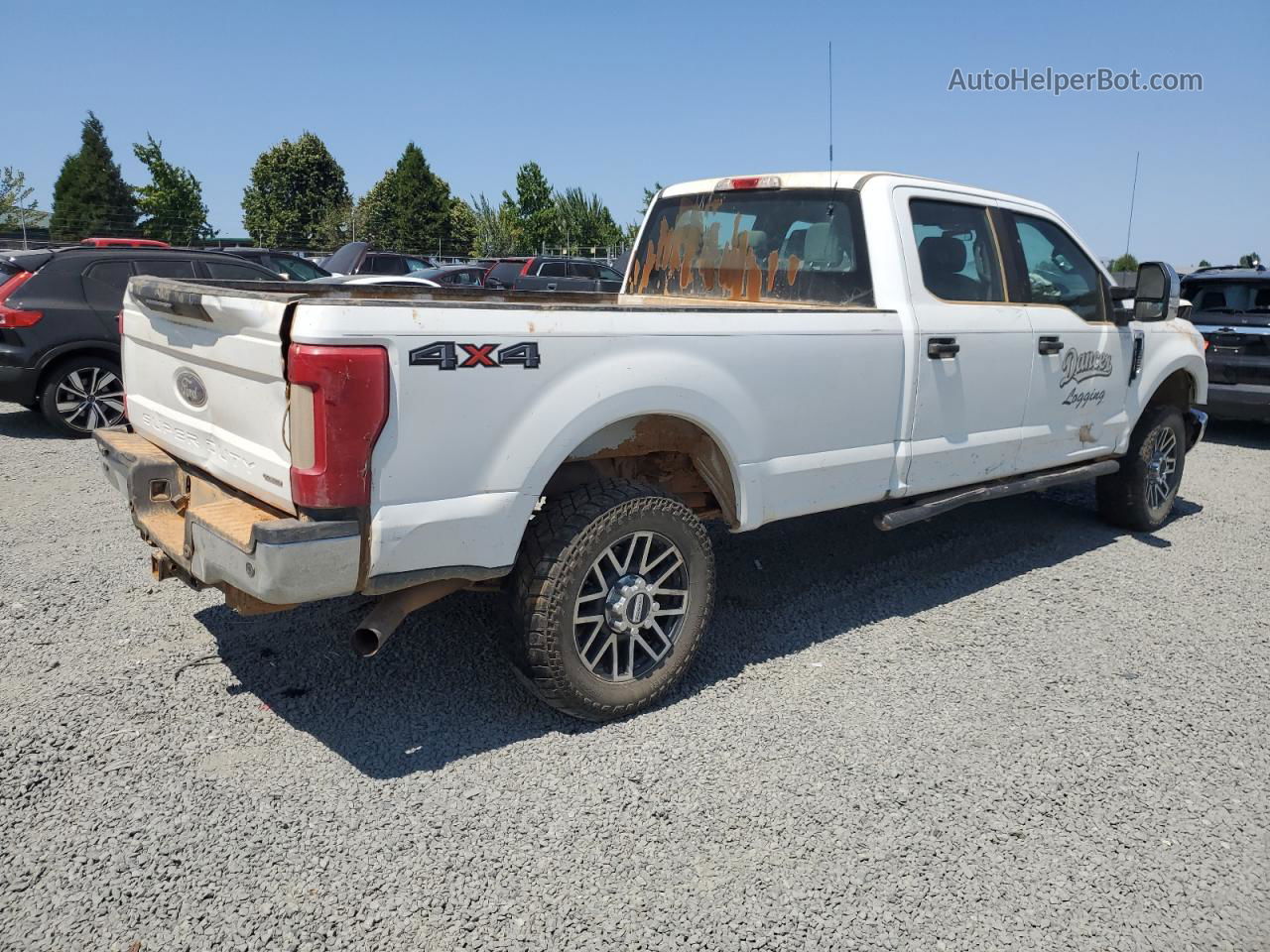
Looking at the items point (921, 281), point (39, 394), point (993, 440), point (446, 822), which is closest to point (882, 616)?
point (993, 440)

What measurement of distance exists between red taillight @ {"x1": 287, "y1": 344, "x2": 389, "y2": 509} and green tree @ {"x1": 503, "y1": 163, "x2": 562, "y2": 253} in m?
55.2

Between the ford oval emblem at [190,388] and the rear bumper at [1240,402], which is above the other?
the ford oval emblem at [190,388]

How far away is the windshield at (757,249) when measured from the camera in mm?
4516

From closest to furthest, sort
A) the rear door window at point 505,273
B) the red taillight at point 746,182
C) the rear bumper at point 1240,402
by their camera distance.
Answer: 1. the red taillight at point 746,182
2. the rear bumper at point 1240,402
3. the rear door window at point 505,273

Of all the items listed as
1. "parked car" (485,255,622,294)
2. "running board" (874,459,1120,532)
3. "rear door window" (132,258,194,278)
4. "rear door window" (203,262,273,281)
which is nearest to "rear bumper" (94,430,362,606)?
"running board" (874,459,1120,532)

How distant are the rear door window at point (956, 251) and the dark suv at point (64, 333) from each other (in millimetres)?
6528

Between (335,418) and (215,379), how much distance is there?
32.8 inches

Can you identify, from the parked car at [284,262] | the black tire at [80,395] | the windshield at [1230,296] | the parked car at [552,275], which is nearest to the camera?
the black tire at [80,395]

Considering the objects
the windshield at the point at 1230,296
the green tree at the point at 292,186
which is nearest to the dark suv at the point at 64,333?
the windshield at the point at 1230,296

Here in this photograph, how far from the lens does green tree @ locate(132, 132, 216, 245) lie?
42406 mm

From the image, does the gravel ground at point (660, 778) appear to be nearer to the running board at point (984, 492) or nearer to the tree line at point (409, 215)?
the running board at point (984, 492)

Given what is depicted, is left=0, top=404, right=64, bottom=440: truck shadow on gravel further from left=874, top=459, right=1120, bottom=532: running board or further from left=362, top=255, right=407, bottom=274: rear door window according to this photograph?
left=362, top=255, right=407, bottom=274: rear door window

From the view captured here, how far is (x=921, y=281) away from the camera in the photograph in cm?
444

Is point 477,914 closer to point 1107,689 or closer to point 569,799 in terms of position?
point 569,799
